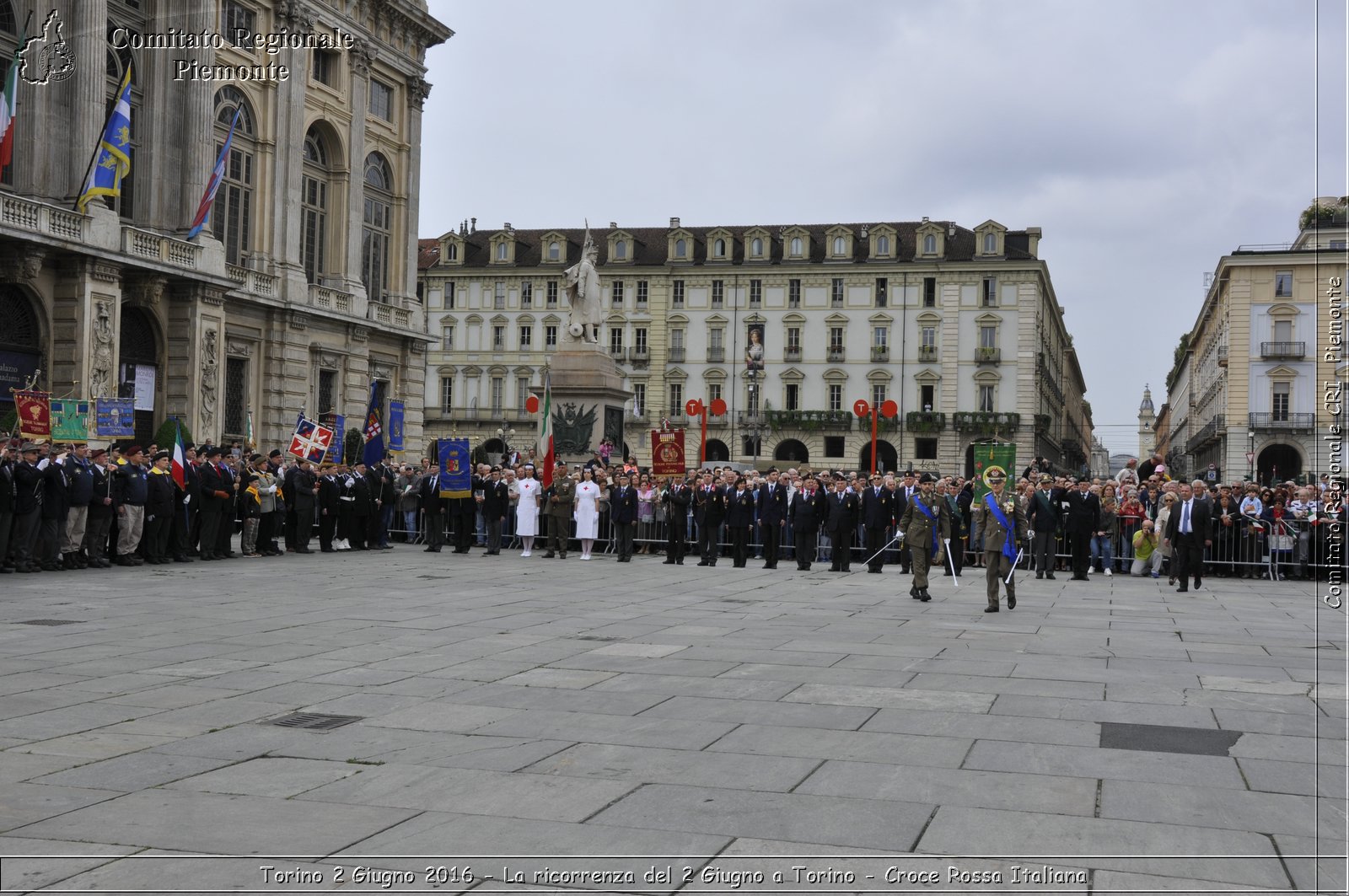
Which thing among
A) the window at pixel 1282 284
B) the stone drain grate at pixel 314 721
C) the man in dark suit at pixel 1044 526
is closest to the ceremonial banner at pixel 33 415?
the stone drain grate at pixel 314 721

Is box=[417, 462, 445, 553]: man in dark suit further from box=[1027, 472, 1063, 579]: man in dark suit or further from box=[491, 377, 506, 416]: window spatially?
box=[491, 377, 506, 416]: window

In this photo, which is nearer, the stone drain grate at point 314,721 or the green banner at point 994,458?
the stone drain grate at point 314,721

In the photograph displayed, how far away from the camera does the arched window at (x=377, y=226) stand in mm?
47281

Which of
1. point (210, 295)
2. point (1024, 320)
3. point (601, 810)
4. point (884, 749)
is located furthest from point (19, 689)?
point (1024, 320)

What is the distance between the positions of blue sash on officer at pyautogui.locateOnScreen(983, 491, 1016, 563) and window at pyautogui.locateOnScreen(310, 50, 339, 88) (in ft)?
112

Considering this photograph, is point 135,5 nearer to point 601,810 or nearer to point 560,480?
point 560,480

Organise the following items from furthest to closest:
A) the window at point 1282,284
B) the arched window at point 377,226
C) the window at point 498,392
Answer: the window at point 498,392 < the window at point 1282,284 < the arched window at point 377,226

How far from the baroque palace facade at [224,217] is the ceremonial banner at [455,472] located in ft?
38.3

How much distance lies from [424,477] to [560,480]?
155 inches

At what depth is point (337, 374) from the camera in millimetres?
44781

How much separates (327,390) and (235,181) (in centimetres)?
838

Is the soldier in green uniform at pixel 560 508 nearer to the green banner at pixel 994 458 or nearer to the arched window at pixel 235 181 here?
the green banner at pixel 994 458

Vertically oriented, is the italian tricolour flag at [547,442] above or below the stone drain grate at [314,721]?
above

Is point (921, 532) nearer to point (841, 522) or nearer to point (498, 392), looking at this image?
point (841, 522)
